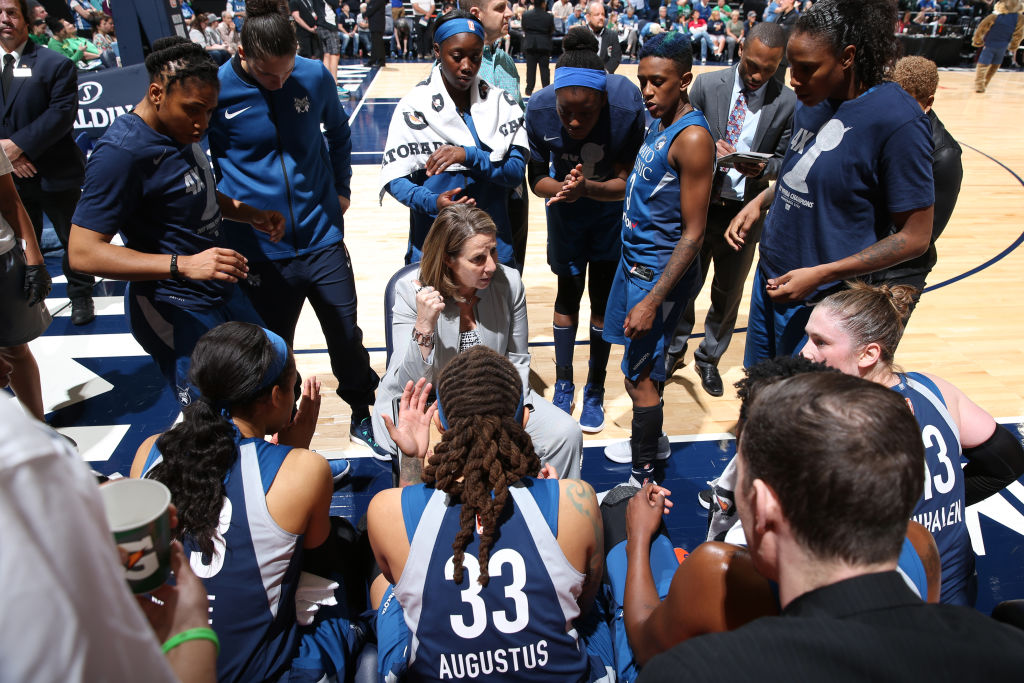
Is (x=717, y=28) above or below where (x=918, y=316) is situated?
above

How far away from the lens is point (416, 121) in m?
3.14

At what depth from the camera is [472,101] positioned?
10.5ft

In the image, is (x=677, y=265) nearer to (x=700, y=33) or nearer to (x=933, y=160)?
(x=933, y=160)

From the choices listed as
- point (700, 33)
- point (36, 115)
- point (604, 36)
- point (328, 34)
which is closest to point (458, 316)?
point (36, 115)

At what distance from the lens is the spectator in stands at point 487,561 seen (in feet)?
4.89

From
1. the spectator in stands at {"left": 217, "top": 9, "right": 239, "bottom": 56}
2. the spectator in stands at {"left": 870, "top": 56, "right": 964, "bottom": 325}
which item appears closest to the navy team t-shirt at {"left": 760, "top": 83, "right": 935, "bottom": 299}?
the spectator in stands at {"left": 870, "top": 56, "right": 964, "bottom": 325}

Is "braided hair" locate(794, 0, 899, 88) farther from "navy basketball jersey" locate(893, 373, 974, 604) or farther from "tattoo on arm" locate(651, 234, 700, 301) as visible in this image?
"navy basketball jersey" locate(893, 373, 974, 604)

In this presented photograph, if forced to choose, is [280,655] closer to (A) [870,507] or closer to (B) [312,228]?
(A) [870,507]

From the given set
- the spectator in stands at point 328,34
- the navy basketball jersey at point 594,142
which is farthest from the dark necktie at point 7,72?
the spectator in stands at point 328,34

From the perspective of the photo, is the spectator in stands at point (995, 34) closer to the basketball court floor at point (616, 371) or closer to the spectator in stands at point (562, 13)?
the spectator in stands at point (562, 13)

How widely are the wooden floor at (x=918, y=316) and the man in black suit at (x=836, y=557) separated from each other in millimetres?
2498

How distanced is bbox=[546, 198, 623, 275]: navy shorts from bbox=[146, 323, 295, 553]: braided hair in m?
1.86

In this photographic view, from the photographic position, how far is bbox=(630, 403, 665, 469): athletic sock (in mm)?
2934

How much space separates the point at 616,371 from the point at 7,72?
4.12 m
